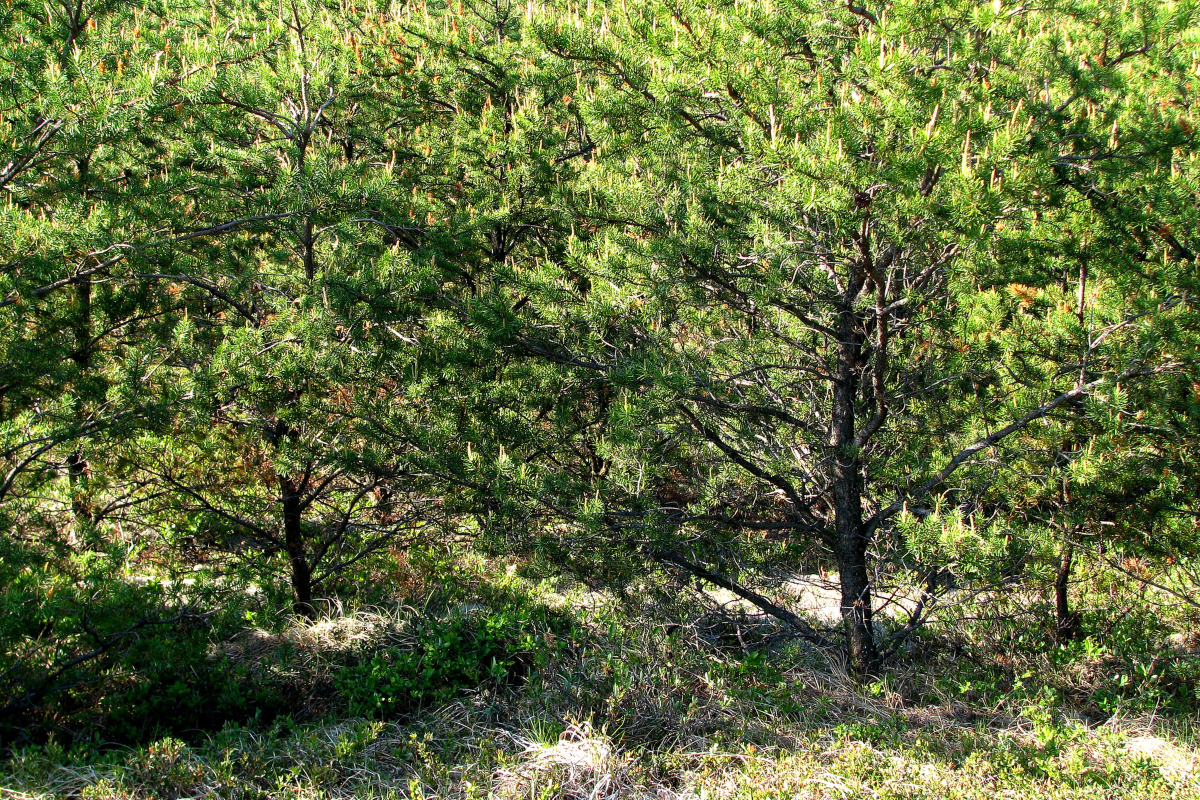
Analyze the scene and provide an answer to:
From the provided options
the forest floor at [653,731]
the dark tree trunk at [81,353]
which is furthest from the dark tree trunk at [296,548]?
the dark tree trunk at [81,353]

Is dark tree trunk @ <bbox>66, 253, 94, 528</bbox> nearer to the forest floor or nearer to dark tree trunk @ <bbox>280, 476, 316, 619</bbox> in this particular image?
dark tree trunk @ <bbox>280, 476, 316, 619</bbox>

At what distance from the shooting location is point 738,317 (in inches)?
192

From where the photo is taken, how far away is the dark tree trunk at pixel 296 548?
5102 mm

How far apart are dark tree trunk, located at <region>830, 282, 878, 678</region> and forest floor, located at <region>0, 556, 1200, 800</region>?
0.24 meters

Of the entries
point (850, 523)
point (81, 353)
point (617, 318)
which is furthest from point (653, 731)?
point (81, 353)

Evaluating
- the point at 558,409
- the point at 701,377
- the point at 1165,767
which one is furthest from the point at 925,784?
the point at 558,409

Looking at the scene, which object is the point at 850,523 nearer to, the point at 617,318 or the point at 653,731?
the point at 653,731

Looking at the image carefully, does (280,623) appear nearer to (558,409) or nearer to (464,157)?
(558,409)

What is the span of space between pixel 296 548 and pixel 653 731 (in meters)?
2.72

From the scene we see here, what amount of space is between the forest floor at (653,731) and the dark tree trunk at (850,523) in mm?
238

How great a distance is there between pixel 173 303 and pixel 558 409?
8.46ft

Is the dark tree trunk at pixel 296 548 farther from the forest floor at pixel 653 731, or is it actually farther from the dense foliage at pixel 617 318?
the forest floor at pixel 653 731

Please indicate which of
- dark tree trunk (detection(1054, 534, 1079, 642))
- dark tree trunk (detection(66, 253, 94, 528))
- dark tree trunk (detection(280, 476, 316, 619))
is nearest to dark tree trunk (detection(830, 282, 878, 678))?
dark tree trunk (detection(1054, 534, 1079, 642))

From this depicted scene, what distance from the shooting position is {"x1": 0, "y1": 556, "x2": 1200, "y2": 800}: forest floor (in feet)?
11.5
